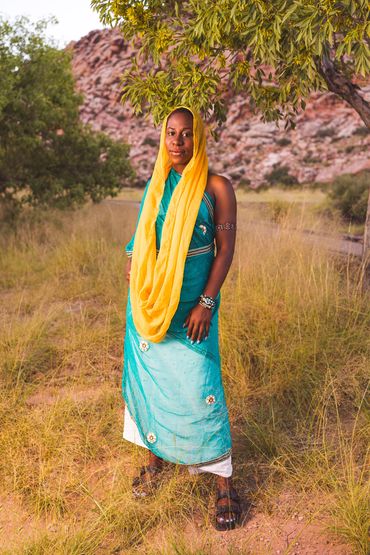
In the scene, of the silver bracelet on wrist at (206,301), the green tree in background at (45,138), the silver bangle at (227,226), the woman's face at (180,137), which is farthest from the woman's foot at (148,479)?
the green tree in background at (45,138)

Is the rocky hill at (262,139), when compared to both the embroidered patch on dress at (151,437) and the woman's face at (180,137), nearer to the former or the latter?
the woman's face at (180,137)

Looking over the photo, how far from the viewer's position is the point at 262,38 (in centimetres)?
324

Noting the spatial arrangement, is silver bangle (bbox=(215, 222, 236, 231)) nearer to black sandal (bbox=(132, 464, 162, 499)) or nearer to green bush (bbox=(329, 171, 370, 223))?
black sandal (bbox=(132, 464, 162, 499))

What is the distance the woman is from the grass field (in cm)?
27

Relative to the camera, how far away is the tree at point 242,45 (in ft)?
10.2

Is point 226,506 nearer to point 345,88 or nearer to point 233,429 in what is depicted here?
point 233,429

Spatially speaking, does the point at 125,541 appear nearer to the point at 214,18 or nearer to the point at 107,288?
the point at 214,18

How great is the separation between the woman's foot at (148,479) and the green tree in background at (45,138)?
6427 millimetres

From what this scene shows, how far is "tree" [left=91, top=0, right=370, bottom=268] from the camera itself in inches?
122

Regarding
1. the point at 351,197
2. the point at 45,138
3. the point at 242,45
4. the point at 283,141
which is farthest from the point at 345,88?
the point at 283,141

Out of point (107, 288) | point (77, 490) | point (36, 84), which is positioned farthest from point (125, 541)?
point (36, 84)

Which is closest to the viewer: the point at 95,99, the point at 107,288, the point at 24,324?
the point at 24,324

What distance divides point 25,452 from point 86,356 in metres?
1.33

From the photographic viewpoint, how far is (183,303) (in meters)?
2.51
